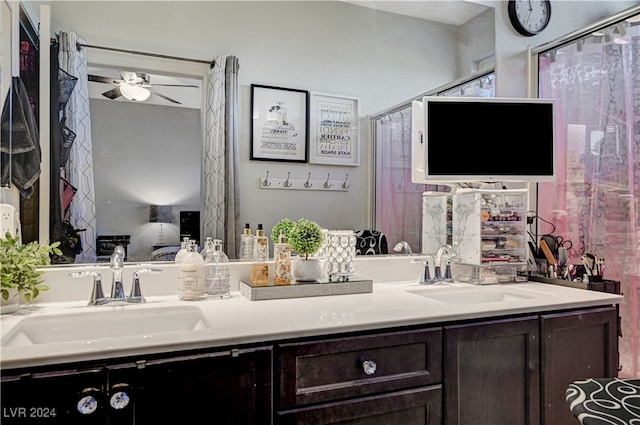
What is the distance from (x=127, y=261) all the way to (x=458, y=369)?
1292mm

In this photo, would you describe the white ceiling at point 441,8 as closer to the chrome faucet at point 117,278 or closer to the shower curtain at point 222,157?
the shower curtain at point 222,157

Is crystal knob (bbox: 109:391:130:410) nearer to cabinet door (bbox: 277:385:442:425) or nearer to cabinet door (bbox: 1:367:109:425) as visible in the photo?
cabinet door (bbox: 1:367:109:425)

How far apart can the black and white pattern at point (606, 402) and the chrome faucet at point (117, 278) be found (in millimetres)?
1408

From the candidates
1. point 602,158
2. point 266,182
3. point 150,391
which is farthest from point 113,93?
point 602,158

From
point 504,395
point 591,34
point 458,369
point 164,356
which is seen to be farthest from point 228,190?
point 591,34

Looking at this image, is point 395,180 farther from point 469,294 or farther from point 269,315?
point 269,315

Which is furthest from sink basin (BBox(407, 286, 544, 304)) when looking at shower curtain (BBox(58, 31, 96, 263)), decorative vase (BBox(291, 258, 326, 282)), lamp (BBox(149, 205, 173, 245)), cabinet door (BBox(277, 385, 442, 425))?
shower curtain (BBox(58, 31, 96, 263))

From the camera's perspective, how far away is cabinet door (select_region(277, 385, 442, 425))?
123 centimetres

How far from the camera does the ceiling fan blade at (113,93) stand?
66.4 inches

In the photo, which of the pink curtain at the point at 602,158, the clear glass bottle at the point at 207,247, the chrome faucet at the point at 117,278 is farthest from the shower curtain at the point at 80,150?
the pink curtain at the point at 602,158

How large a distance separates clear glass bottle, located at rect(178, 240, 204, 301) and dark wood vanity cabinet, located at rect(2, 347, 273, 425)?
1.65 feet

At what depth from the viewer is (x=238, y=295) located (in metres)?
1.72

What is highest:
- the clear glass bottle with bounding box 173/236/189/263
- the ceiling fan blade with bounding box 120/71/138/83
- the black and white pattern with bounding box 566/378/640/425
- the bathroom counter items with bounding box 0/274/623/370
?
the ceiling fan blade with bounding box 120/71/138/83

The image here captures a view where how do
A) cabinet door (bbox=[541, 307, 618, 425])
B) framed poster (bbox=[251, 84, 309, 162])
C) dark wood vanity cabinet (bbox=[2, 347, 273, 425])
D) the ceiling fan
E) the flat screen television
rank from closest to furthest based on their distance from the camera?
dark wood vanity cabinet (bbox=[2, 347, 273, 425]), cabinet door (bbox=[541, 307, 618, 425]), the ceiling fan, framed poster (bbox=[251, 84, 309, 162]), the flat screen television
